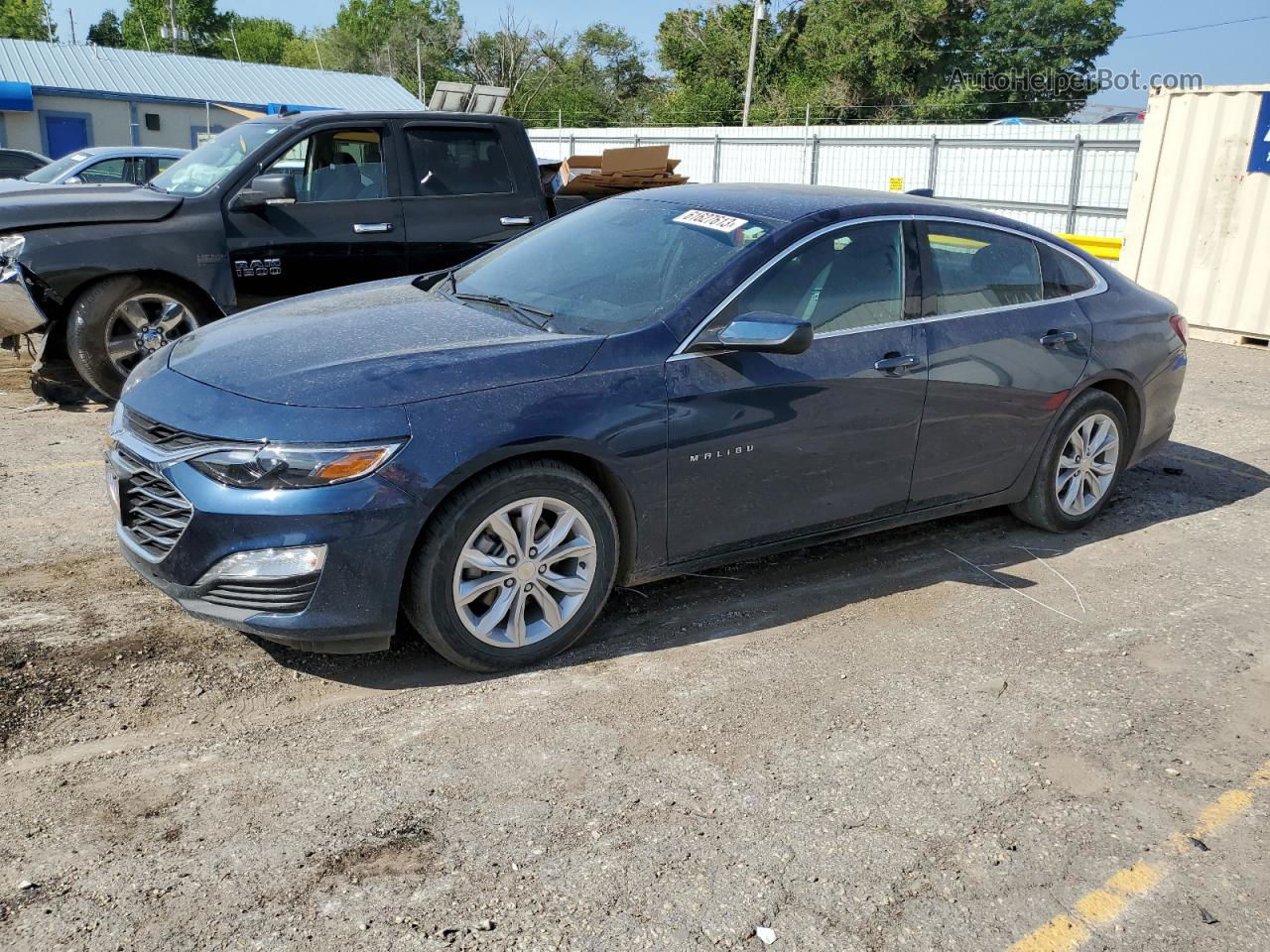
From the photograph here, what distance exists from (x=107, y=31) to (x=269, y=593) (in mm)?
100596

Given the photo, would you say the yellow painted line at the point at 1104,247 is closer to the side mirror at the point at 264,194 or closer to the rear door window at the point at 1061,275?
the rear door window at the point at 1061,275

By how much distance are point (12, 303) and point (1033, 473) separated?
6.01 metres

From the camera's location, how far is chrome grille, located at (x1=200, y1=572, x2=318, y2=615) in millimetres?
3463

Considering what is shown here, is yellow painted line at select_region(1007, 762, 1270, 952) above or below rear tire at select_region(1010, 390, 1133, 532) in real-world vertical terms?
below

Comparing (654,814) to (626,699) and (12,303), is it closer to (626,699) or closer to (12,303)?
(626,699)

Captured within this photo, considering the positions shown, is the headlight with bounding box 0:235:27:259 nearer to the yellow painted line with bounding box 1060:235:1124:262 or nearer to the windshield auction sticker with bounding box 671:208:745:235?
the windshield auction sticker with bounding box 671:208:745:235

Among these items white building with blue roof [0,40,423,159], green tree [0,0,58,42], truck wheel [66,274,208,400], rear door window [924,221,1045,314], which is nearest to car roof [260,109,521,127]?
truck wheel [66,274,208,400]

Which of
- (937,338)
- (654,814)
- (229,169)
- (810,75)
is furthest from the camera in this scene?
(810,75)

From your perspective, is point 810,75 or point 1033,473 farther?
point 810,75

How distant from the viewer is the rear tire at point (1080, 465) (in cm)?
543

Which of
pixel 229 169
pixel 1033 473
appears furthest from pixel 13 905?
pixel 229 169

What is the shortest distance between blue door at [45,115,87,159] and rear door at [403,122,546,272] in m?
32.0

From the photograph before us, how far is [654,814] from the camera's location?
3.15 meters

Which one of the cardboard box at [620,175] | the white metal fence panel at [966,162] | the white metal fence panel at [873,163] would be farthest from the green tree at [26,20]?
the cardboard box at [620,175]
